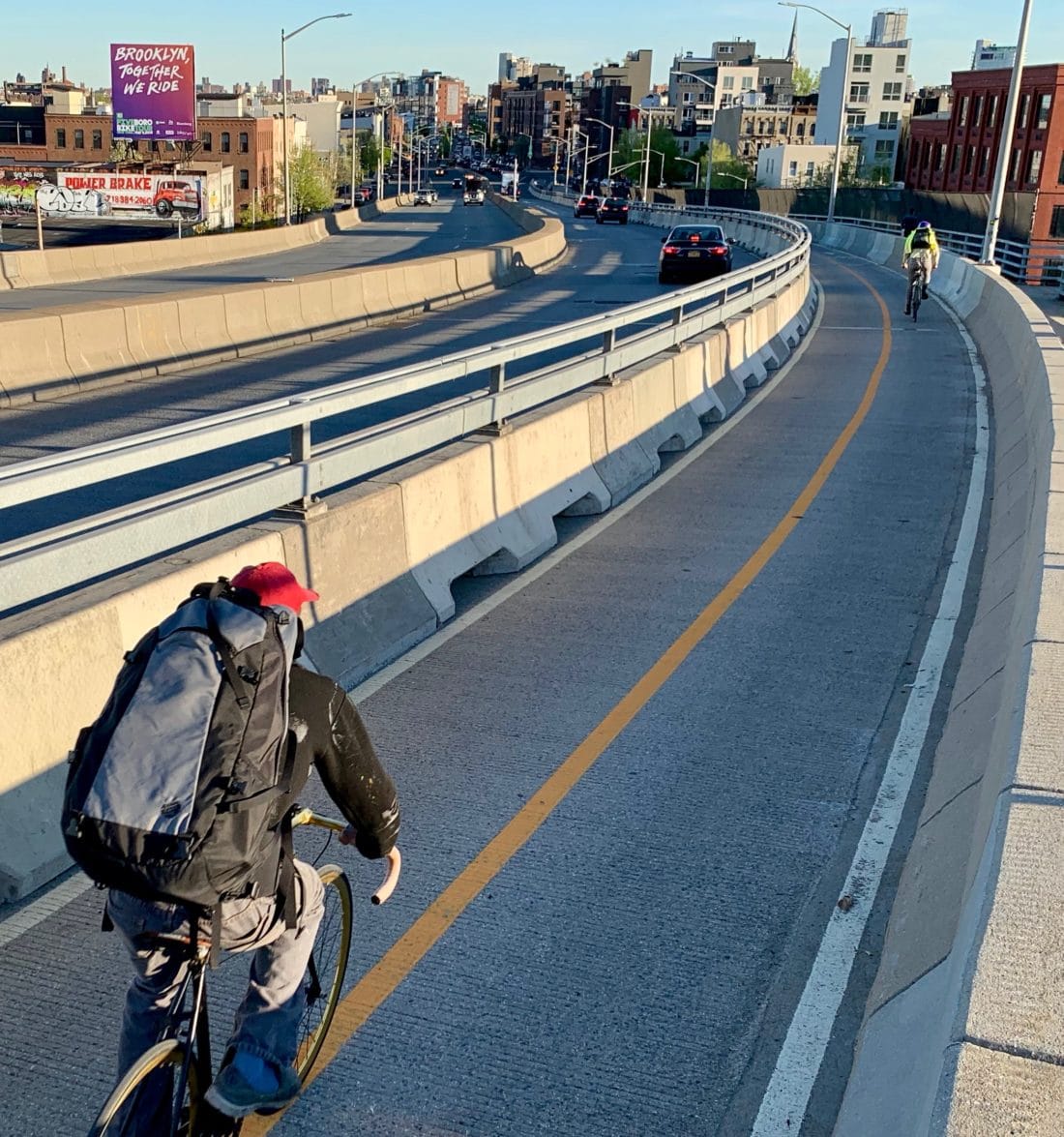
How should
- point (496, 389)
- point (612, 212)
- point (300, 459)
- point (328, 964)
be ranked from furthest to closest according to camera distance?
1. point (612, 212)
2. point (496, 389)
3. point (300, 459)
4. point (328, 964)

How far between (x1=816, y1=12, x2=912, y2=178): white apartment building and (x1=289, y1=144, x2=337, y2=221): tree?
2250 inches

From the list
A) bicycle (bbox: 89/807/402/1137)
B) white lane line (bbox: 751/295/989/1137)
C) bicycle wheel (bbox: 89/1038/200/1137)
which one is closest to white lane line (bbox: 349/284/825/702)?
white lane line (bbox: 751/295/989/1137)

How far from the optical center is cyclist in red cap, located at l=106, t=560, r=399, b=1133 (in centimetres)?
342

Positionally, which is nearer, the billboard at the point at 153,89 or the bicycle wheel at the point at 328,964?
the bicycle wheel at the point at 328,964

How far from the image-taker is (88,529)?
19.5 ft

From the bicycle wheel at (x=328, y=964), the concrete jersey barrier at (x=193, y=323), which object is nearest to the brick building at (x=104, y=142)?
the concrete jersey barrier at (x=193, y=323)

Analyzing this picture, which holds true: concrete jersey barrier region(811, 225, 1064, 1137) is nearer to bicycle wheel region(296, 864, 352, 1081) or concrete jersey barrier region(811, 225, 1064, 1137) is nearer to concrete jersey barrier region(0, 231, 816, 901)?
bicycle wheel region(296, 864, 352, 1081)

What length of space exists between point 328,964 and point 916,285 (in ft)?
90.9

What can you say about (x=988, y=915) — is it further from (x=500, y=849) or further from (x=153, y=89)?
(x=153, y=89)

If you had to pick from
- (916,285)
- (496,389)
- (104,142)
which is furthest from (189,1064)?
(104,142)

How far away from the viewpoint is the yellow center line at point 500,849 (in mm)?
4754

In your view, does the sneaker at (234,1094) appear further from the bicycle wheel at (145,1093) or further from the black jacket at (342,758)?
the black jacket at (342,758)

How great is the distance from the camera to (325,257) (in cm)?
5369

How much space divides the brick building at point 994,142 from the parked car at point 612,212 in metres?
20.1
